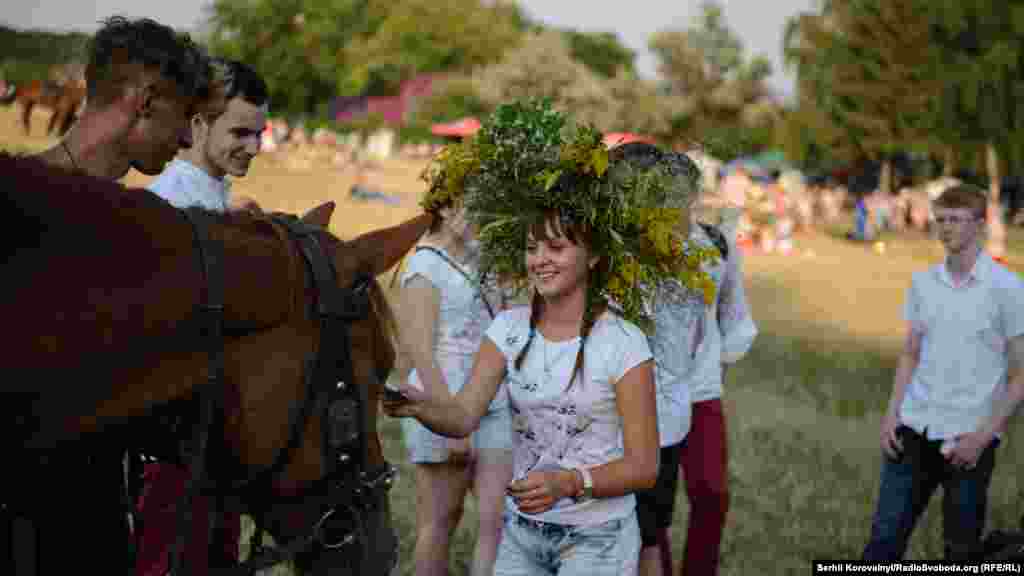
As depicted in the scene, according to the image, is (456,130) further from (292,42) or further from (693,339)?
(292,42)

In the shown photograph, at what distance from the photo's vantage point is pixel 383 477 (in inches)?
97.5

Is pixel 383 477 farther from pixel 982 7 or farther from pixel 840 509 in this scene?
pixel 982 7

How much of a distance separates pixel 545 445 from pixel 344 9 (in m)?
81.9

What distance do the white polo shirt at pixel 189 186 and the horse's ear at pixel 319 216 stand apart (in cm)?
102

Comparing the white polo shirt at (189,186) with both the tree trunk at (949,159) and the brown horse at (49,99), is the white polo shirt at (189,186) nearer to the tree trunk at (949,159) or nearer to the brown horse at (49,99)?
the brown horse at (49,99)

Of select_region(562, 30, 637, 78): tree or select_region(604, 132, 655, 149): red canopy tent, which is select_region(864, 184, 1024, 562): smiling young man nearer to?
select_region(604, 132, 655, 149): red canopy tent

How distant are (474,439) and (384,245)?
94.7 inches

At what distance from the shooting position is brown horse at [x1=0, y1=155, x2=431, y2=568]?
6.33 ft

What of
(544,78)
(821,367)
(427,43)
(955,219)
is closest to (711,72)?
(544,78)

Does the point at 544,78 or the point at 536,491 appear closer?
the point at 536,491

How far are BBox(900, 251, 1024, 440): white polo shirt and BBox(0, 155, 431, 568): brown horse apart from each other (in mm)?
3473

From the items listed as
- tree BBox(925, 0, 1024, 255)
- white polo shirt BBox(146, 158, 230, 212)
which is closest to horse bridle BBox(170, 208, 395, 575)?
white polo shirt BBox(146, 158, 230, 212)

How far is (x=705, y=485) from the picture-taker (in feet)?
16.0


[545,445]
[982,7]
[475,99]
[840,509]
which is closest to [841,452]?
[840,509]
